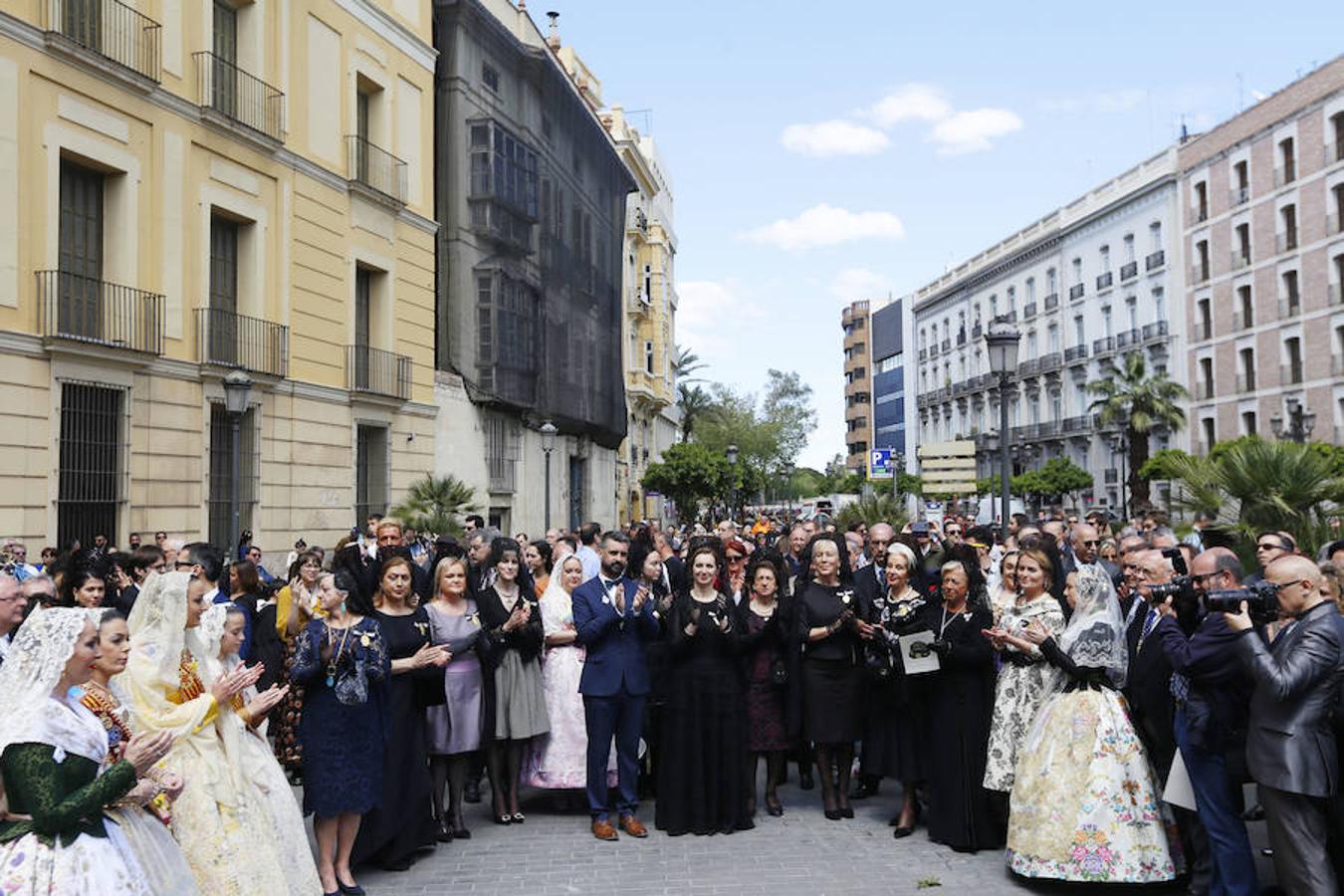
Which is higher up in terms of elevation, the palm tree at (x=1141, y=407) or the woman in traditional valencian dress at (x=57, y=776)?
the palm tree at (x=1141, y=407)

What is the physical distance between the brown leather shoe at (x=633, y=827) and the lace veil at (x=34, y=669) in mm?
4725

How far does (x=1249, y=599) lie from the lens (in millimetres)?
5379

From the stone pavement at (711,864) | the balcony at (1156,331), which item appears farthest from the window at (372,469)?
the balcony at (1156,331)

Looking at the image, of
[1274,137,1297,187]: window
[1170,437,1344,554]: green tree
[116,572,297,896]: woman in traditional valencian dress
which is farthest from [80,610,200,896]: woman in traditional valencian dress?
[1274,137,1297,187]: window

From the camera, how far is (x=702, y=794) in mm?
8008

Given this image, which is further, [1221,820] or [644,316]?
[644,316]

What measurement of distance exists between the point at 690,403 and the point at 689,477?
98.0ft

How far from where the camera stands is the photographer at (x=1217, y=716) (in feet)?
19.4

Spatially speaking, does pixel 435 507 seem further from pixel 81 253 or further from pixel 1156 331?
pixel 1156 331

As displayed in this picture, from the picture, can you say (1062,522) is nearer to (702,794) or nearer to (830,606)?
(830,606)

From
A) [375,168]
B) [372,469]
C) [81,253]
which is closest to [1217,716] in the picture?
[81,253]

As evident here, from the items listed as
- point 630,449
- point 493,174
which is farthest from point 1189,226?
point 493,174

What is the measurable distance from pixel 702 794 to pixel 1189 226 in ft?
162

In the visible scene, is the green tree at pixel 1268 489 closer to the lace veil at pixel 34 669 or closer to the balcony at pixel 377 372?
the lace veil at pixel 34 669
